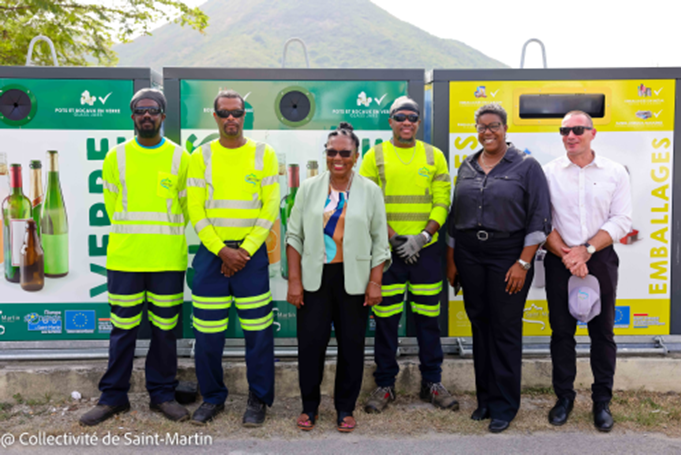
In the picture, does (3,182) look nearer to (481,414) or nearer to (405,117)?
(405,117)

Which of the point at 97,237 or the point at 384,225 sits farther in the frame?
the point at 97,237

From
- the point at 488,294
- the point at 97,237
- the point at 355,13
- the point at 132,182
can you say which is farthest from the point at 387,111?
the point at 355,13

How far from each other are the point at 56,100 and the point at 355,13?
424ft

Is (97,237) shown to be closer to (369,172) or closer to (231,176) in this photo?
(231,176)

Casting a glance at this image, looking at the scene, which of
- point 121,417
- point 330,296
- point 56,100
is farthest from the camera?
point 56,100

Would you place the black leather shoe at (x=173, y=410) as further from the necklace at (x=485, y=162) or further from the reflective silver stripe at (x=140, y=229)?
the necklace at (x=485, y=162)

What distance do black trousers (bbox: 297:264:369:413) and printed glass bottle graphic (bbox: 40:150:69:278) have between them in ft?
7.01

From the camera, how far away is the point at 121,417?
370 centimetres

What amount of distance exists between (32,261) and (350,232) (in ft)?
8.89

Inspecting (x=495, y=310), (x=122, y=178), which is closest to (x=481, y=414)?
(x=495, y=310)

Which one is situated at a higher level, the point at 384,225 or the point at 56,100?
the point at 56,100

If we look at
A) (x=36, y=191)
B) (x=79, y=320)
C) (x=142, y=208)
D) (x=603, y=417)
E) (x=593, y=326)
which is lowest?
(x=603, y=417)

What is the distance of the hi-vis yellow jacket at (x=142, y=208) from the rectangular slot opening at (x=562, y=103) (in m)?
2.81

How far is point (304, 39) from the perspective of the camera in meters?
110
